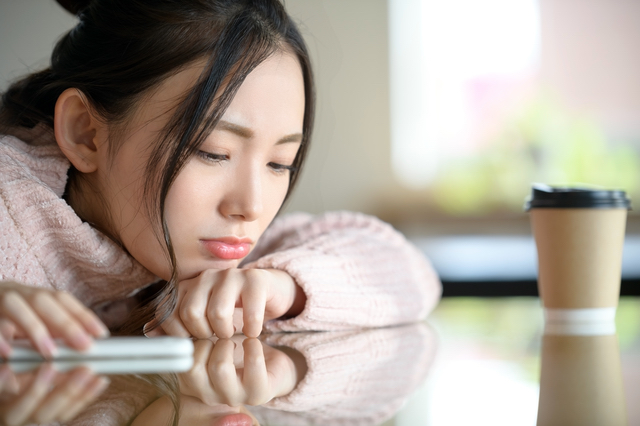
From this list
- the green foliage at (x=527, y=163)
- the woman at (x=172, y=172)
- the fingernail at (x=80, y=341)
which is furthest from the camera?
the green foliage at (x=527, y=163)

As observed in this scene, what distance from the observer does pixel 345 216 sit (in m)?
1.14

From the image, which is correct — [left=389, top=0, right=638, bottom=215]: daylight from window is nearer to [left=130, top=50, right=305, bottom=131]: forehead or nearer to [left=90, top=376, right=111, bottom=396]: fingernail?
[left=130, top=50, right=305, bottom=131]: forehead

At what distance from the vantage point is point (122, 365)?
465 millimetres

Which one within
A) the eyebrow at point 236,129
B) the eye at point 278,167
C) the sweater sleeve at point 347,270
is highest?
the eyebrow at point 236,129

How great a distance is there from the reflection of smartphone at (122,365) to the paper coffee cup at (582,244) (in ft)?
1.71

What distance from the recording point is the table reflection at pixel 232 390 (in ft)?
1.11

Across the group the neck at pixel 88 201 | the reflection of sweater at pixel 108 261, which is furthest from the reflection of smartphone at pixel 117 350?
the neck at pixel 88 201

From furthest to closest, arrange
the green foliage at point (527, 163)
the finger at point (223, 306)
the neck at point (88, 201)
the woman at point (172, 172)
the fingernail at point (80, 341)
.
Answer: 1. the green foliage at point (527, 163)
2. the neck at point (88, 201)
3. the woman at point (172, 172)
4. the finger at point (223, 306)
5. the fingernail at point (80, 341)

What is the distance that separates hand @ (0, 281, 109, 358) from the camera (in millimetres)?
443

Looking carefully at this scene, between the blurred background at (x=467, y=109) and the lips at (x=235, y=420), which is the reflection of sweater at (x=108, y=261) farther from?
the blurred background at (x=467, y=109)

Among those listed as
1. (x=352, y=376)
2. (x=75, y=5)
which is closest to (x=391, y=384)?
(x=352, y=376)

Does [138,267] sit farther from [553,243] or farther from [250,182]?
[553,243]

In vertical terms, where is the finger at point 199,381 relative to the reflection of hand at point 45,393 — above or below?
below

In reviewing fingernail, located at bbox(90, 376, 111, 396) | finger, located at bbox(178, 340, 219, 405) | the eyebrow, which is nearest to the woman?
the eyebrow
